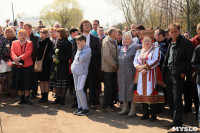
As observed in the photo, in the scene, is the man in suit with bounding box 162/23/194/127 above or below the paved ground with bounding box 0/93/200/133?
above

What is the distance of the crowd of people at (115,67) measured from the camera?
5203mm

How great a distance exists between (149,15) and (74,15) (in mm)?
35615

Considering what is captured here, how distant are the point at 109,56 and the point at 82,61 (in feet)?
2.31

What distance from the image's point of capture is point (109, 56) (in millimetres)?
6336

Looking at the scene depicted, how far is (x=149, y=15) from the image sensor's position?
27.5 m

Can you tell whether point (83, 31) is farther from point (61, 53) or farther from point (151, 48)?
point (151, 48)

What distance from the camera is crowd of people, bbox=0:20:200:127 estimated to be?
5203 millimetres

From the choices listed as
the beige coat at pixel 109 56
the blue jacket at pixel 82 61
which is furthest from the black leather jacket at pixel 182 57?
the blue jacket at pixel 82 61

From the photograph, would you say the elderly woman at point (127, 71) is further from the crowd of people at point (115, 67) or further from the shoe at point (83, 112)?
the shoe at point (83, 112)

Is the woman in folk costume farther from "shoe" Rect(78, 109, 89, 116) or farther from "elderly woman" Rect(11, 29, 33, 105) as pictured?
"elderly woman" Rect(11, 29, 33, 105)

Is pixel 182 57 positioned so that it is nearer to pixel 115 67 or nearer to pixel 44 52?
pixel 115 67

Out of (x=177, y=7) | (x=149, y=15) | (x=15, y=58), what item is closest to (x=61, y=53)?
(x=15, y=58)

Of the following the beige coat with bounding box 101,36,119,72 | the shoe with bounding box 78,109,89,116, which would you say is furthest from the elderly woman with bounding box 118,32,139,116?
the shoe with bounding box 78,109,89,116

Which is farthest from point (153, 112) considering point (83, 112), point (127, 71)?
point (83, 112)
